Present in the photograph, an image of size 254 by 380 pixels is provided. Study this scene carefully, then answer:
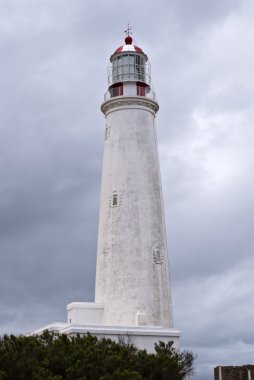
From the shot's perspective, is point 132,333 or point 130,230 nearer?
point 132,333

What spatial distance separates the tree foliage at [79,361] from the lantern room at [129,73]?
11.6 meters

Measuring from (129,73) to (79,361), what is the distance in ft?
46.8

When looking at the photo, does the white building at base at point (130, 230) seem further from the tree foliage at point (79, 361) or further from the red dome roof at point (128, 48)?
the tree foliage at point (79, 361)

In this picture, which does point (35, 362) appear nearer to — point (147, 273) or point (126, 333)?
point (126, 333)

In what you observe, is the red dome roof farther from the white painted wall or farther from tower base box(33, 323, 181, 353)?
tower base box(33, 323, 181, 353)

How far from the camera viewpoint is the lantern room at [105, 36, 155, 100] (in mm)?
32094

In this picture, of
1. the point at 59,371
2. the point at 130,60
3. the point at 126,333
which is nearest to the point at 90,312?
the point at 126,333

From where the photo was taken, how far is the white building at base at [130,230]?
2938cm

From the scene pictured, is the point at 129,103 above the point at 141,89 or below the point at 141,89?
below

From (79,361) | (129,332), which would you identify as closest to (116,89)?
(129,332)

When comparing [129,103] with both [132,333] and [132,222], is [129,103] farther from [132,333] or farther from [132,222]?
[132,333]

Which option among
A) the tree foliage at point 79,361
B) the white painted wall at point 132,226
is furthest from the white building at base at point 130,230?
the tree foliage at point 79,361

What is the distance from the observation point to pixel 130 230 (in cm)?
3023

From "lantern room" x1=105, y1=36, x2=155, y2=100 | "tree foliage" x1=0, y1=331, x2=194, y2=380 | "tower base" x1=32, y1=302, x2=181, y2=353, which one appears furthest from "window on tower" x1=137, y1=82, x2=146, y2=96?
"tree foliage" x1=0, y1=331, x2=194, y2=380
